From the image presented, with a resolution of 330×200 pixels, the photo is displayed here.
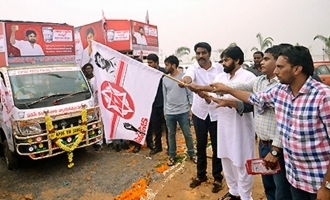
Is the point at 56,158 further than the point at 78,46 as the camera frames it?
No

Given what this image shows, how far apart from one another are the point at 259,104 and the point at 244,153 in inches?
36.2

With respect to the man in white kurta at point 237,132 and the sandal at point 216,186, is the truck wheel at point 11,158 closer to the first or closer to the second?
the sandal at point 216,186

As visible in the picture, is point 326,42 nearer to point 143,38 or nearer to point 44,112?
point 143,38

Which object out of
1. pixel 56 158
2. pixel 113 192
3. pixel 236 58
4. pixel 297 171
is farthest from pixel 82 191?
pixel 297 171

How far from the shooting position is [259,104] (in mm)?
2461

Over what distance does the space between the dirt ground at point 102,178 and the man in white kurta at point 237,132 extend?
677 mm

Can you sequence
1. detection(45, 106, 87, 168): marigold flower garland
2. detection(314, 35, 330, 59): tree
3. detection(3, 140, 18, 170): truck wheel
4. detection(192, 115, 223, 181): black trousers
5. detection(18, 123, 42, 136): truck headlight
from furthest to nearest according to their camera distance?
detection(314, 35, 330, 59): tree
detection(3, 140, 18, 170): truck wheel
detection(45, 106, 87, 168): marigold flower garland
detection(18, 123, 42, 136): truck headlight
detection(192, 115, 223, 181): black trousers

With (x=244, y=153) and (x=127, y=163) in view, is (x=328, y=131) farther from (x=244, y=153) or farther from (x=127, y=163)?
(x=127, y=163)

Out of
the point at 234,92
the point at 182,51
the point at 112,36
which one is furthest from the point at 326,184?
the point at 182,51

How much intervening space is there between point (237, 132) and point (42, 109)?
11.0 feet

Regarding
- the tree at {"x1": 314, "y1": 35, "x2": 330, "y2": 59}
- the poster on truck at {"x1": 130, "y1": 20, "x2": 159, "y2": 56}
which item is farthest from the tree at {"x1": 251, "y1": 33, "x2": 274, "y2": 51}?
the poster on truck at {"x1": 130, "y1": 20, "x2": 159, "y2": 56}

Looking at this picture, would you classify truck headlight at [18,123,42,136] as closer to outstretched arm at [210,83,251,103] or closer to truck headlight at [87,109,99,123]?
truck headlight at [87,109,99,123]

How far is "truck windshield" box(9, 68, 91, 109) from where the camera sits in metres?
5.01

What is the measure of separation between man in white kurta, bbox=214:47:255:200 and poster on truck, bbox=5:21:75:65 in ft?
16.1
